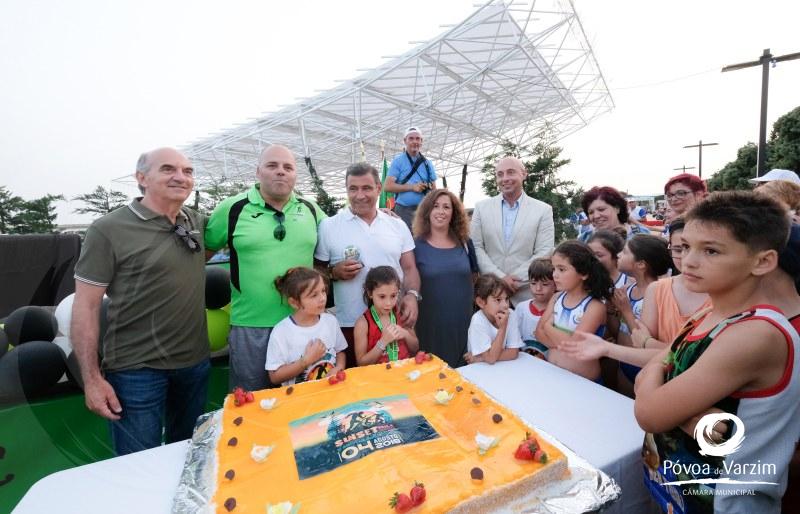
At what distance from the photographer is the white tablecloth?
1.25 metres

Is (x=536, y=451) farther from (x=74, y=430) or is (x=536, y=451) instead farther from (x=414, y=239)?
(x=74, y=430)

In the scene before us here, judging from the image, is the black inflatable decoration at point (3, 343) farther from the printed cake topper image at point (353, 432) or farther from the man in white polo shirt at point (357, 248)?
the printed cake topper image at point (353, 432)

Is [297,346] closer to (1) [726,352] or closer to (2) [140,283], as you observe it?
(2) [140,283]

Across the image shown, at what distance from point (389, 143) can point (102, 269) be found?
99.8ft

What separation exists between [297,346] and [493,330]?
1.19 meters

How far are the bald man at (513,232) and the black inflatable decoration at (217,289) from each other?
2.19 meters

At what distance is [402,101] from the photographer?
2284cm

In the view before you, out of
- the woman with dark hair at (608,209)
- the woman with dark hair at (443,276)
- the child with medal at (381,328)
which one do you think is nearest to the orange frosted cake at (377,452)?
the child with medal at (381,328)

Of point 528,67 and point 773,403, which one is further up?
point 528,67

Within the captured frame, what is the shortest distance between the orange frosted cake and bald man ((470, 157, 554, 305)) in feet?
6.64

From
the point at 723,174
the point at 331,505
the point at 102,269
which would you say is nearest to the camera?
the point at 331,505

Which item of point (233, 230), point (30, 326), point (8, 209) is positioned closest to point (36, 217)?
point (8, 209)

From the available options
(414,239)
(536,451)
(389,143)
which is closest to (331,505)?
(536,451)

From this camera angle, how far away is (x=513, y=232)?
3650mm
